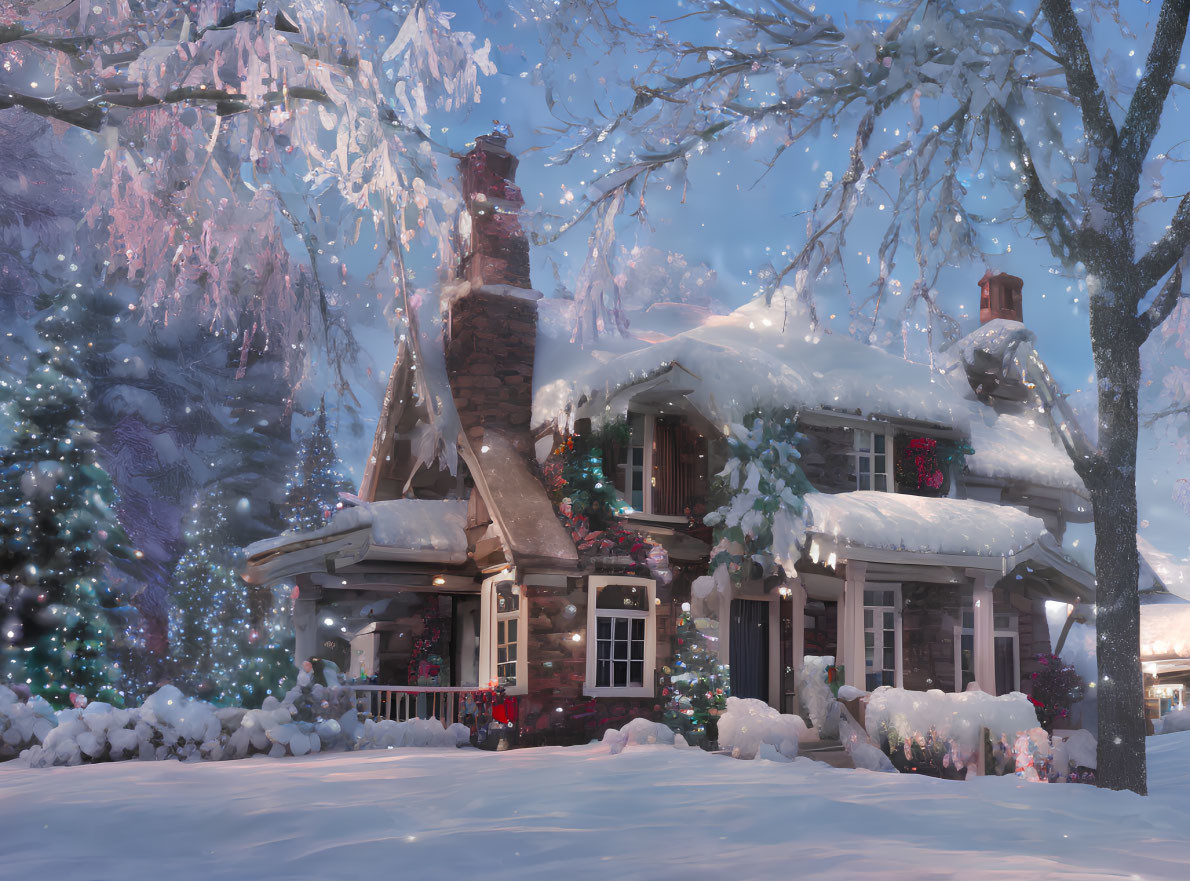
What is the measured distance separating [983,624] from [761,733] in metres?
7.82

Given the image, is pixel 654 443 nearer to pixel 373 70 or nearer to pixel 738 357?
pixel 738 357

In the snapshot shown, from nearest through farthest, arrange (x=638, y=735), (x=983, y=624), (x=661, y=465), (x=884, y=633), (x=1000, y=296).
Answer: (x=638, y=735)
(x=661, y=465)
(x=983, y=624)
(x=884, y=633)
(x=1000, y=296)


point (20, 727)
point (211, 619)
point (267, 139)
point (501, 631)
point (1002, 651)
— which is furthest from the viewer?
point (211, 619)

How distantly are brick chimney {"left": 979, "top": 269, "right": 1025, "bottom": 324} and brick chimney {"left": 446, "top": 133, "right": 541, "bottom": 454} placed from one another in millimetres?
10679

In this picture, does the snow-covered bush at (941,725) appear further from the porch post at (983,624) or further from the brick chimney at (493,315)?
the brick chimney at (493,315)

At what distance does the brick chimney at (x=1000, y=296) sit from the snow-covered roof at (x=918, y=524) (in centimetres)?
581

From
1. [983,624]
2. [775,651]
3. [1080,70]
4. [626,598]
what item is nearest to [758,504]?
[626,598]

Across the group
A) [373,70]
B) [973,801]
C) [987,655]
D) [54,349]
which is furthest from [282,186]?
[987,655]

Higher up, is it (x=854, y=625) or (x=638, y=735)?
(x=854, y=625)

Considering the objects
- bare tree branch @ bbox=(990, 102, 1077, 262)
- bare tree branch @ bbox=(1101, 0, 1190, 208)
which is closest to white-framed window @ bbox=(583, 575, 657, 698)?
bare tree branch @ bbox=(990, 102, 1077, 262)

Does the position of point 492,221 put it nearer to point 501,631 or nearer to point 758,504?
point 758,504

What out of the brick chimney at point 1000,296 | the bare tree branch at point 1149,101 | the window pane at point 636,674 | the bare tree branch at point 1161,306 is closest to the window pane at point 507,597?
the window pane at point 636,674

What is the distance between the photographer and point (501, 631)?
16672mm

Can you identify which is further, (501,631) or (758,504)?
(501,631)
